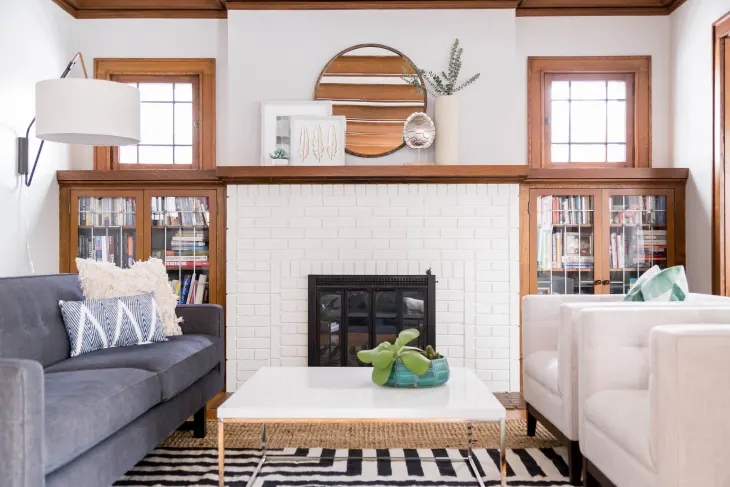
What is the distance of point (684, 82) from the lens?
4.50 meters

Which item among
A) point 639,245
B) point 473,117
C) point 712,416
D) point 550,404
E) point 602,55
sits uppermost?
point 602,55

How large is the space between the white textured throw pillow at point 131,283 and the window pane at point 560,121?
3.19 meters

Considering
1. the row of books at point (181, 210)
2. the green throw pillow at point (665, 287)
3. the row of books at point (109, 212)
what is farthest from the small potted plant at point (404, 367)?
the row of books at point (109, 212)

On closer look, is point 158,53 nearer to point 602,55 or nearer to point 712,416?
point 602,55

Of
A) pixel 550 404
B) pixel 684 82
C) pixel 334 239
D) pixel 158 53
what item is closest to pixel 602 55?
pixel 684 82

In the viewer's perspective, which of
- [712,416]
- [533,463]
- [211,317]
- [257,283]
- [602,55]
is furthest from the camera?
[602,55]

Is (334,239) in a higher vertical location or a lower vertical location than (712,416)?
higher

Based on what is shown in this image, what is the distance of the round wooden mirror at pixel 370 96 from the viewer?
4.56 meters

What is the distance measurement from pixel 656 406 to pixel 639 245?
3.24 meters

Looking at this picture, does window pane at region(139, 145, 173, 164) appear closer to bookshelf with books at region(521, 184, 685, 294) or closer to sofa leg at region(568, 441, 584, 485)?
bookshelf with books at region(521, 184, 685, 294)

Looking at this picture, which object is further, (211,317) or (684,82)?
(684,82)

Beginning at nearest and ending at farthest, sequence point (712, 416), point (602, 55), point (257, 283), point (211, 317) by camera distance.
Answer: point (712, 416)
point (211, 317)
point (257, 283)
point (602, 55)

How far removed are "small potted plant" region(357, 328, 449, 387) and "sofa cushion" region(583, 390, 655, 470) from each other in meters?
0.57

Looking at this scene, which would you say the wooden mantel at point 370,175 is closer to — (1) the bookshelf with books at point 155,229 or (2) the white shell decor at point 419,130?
(1) the bookshelf with books at point 155,229
